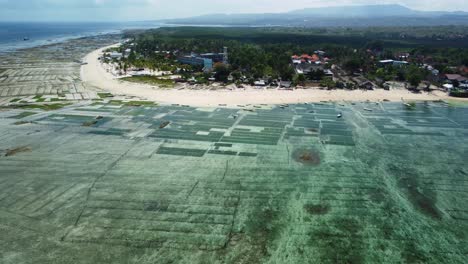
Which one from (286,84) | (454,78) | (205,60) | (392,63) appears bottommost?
(454,78)

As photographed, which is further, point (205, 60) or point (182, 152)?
point (205, 60)

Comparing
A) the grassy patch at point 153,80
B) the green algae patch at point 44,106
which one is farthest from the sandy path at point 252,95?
the green algae patch at point 44,106

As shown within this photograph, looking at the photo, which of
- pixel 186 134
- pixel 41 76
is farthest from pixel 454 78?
pixel 41 76

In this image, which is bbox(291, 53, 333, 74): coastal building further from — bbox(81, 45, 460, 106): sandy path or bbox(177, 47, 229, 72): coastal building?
bbox(177, 47, 229, 72): coastal building

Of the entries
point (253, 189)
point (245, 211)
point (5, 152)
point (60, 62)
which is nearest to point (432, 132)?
point (253, 189)

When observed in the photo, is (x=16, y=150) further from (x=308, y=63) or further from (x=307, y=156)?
(x=308, y=63)

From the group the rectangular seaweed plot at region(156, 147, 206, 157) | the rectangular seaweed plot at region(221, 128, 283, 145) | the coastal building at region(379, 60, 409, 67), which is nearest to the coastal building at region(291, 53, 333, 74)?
the coastal building at region(379, 60, 409, 67)

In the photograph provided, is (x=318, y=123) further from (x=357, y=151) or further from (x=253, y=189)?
(x=253, y=189)
